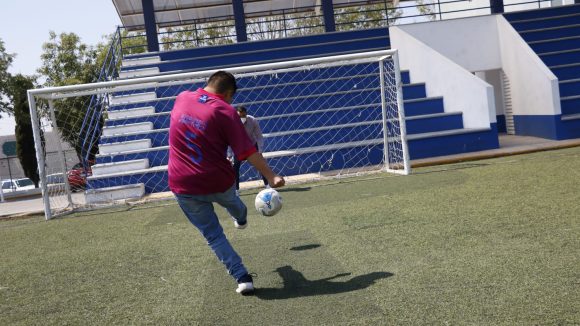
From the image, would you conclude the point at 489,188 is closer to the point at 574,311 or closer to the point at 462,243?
the point at 462,243

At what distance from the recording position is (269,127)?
14.7 m

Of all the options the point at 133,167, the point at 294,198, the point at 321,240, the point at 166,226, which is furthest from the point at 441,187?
the point at 133,167

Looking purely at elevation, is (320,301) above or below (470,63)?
below

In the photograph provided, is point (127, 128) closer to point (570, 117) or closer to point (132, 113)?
point (132, 113)

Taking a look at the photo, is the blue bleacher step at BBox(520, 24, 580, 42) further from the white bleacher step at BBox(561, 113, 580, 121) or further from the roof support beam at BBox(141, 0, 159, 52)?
the roof support beam at BBox(141, 0, 159, 52)

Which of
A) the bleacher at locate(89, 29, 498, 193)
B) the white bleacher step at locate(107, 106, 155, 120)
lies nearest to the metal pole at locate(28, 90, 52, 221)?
the bleacher at locate(89, 29, 498, 193)

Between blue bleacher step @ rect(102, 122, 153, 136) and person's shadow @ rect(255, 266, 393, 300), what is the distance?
35.6 feet

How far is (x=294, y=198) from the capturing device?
30.6 feet

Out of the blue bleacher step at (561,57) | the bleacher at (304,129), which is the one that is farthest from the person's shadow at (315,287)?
the blue bleacher step at (561,57)

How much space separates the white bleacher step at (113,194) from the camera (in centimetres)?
1251

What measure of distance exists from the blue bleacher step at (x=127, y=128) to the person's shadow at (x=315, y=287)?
10.9 metres

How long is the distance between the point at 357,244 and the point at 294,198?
3973 millimetres

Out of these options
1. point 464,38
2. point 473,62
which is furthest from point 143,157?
point 464,38

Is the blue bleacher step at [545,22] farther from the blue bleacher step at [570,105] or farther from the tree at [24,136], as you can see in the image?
the tree at [24,136]
